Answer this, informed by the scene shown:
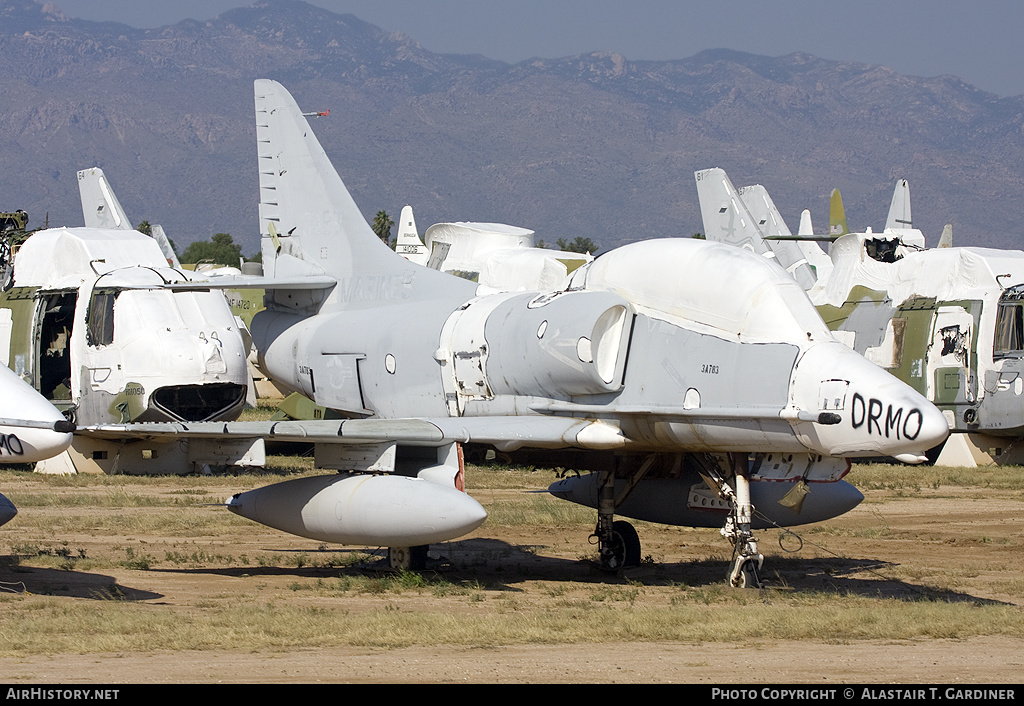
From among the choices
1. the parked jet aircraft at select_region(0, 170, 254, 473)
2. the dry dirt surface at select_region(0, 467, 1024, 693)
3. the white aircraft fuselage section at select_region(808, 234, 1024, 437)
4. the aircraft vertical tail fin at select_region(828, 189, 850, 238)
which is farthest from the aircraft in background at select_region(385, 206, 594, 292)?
the dry dirt surface at select_region(0, 467, 1024, 693)

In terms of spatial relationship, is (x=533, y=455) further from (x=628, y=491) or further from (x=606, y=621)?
(x=606, y=621)

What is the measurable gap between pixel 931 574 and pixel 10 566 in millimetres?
8881

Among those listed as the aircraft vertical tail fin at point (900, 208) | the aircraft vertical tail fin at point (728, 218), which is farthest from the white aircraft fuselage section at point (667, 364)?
the aircraft vertical tail fin at point (900, 208)

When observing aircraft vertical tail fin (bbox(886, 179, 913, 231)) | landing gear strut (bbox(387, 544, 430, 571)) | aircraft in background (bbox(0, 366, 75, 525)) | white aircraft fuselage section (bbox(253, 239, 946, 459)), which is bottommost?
landing gear strut (bbox(387, 544, 430, 571))

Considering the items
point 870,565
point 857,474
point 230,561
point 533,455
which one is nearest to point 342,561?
point 230,561

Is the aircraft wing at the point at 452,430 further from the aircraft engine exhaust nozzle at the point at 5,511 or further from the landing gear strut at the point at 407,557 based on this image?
the landing gear strut at the point at 407,557

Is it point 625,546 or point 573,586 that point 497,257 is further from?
point 573,586

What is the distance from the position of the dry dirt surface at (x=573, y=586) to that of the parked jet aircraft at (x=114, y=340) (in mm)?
1440

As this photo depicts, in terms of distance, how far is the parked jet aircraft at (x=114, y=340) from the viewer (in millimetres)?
19219

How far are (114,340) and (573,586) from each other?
10.3 metres

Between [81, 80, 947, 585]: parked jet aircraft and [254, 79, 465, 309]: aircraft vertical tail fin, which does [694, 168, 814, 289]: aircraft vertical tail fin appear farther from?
[81, 80, 947, 585]: parked jet aircraft

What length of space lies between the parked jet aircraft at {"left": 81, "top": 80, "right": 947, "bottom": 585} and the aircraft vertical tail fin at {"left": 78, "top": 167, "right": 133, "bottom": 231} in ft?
36.2

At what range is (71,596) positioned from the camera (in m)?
10.7

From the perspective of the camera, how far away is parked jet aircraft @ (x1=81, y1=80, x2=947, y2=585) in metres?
10.3
